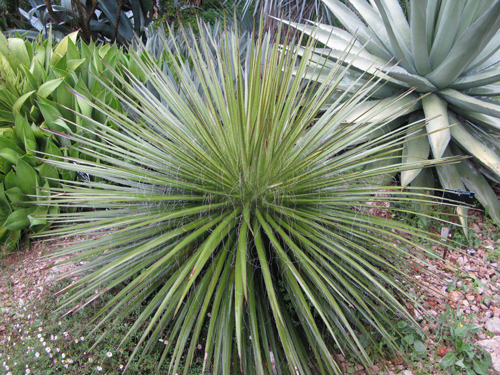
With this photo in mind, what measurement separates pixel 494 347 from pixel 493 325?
18 cm

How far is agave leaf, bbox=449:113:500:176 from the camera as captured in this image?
2525 millimetres

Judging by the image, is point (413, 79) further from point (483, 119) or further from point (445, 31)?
point (483, 119)

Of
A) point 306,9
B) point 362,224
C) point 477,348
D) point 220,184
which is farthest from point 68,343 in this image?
point 306,9

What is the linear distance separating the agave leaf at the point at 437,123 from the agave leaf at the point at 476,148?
0.13 m

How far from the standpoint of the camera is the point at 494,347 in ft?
6.57

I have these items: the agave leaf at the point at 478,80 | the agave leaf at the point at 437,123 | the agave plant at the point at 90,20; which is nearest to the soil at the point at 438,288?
the agave leaf at the point at 437,123

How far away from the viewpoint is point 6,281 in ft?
8.20

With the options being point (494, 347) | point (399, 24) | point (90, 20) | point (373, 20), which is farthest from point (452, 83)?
point (90, 20)

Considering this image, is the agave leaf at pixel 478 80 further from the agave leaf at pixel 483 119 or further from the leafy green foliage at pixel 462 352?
the leafy green foliage at pixel 462 352

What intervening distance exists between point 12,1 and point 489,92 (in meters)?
8.24

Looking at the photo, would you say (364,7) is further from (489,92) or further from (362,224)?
(362,224)

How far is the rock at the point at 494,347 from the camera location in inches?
75.8

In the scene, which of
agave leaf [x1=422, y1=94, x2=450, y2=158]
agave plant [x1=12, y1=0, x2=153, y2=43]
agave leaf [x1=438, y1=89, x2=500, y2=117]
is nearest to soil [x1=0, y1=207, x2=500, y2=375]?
agave leaf [x1=422, y1=94, x2=450, y2=158]

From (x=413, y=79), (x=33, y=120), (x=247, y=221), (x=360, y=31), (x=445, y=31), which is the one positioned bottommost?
(x=247, y=221)
